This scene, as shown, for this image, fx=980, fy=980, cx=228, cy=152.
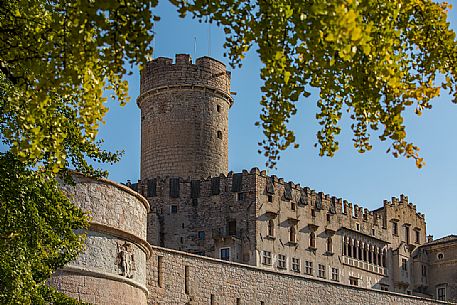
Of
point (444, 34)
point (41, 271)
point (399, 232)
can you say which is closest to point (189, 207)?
point (399, 232)

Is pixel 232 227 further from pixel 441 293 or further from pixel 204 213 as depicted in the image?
pixel 441 293

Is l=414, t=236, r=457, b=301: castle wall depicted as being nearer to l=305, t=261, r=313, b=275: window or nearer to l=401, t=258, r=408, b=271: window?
l=401, t=258, r=408, b=271: window

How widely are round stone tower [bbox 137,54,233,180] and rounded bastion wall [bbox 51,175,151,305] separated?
31545mm

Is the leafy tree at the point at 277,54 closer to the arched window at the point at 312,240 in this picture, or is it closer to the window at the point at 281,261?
the window at the point at 281,261

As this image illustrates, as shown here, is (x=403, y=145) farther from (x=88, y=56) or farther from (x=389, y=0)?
(x=88, y=56)

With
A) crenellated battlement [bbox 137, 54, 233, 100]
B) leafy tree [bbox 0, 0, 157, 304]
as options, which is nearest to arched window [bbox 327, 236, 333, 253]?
crenellated battlement [bbox 137, 54, 233, 100]

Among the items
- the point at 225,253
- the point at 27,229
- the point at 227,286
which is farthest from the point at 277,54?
the point at 225,253

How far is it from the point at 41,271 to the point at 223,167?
40.8m

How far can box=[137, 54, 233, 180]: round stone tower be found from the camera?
179 feet

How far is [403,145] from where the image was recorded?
8.28 metres

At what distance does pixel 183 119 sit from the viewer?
5541cm

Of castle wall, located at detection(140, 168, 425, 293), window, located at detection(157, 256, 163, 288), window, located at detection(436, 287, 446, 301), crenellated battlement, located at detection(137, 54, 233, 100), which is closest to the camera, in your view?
window, located at detection(157, 256, 163, 288)

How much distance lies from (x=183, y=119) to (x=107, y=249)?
1351 inches

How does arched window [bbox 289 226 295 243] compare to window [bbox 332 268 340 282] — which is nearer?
arched window [bbox 289 226 295 243]
